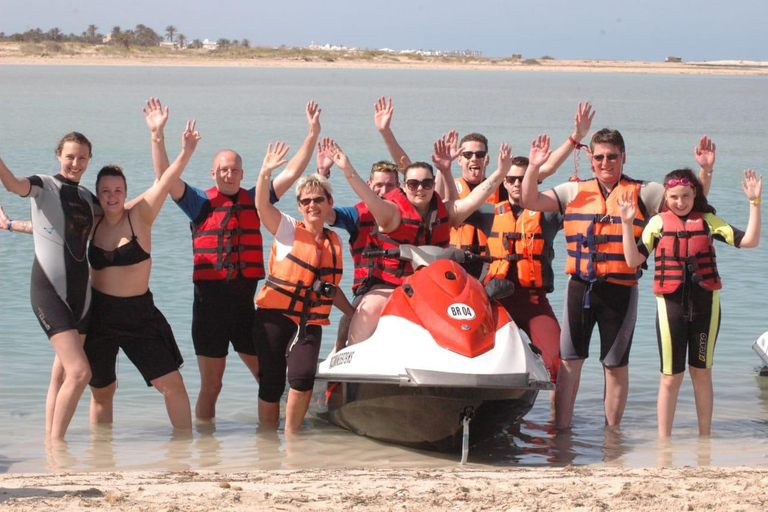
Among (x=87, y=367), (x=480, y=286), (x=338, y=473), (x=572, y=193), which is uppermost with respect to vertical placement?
(x=572, y=193)

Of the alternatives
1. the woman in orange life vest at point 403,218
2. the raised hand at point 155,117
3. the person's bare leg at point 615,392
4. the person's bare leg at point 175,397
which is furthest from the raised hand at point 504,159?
the person's bare leg at point 175,397

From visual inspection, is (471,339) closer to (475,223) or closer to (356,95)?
(475,223)

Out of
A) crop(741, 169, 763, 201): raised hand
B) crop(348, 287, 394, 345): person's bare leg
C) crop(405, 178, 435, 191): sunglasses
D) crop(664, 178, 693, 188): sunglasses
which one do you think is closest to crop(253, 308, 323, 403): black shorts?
crop(348, 287, 394, 345): person's bare leg

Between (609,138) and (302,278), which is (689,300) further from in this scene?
(302,278)

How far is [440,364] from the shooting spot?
4875 millimetres

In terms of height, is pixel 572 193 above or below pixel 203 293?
above

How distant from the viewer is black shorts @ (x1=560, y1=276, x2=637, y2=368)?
5.72 metres

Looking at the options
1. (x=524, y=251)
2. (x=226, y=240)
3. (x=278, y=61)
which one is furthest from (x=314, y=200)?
(x=278, y=61)

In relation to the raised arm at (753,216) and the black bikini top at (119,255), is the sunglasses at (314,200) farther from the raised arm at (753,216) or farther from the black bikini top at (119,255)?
the raised arm at (753,216)

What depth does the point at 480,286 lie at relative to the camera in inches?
204

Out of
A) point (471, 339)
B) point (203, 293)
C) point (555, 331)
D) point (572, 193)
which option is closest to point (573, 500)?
point (471, 339)

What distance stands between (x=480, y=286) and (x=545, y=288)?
80 cm

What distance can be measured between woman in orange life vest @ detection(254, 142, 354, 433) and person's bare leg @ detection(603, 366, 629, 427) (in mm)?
1468

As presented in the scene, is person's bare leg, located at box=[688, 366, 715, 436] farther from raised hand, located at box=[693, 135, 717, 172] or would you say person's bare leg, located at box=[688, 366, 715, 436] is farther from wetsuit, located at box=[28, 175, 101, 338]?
wetsuit, located at box=[28, 175, 101, 338]
